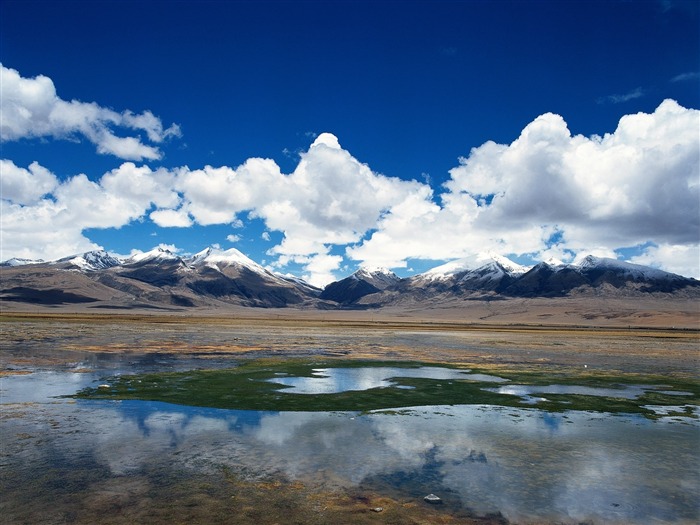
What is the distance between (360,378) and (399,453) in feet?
53.3

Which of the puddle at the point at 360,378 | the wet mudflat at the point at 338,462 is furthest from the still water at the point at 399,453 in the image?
the puddle at the point at 360,378

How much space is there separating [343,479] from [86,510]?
18.4ft

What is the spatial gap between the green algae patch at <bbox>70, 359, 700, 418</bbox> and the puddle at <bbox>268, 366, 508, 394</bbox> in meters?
0.14

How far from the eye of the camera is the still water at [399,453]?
11.2m

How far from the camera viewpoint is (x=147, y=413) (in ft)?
60.8

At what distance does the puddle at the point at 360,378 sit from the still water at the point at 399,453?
6177 mm

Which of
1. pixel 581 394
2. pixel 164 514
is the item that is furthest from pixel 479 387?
pixel 164 514

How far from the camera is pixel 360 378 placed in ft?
101

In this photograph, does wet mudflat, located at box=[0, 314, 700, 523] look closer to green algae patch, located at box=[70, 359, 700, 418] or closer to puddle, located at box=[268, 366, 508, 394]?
green algae patch, located at box=[70, 359, 700, 418]

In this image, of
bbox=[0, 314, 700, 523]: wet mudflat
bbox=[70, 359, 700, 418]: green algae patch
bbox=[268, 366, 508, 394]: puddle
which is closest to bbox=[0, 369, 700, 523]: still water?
bbox=[0, 314, 700, 523]: wet mudflat

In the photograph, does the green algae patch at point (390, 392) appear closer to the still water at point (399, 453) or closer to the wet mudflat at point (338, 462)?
the wet mudflat at point (338, 462)

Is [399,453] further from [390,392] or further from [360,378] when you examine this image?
[360,378]

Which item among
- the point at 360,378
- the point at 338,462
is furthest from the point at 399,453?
the point at 360,378

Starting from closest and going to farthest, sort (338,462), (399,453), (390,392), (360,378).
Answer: (338,462), (399,453), (390,392), (360,378)
